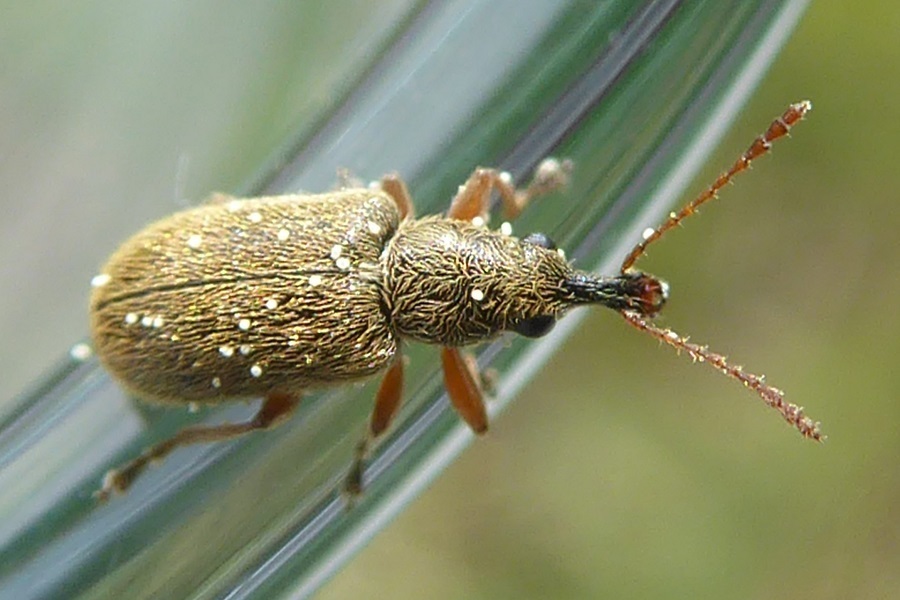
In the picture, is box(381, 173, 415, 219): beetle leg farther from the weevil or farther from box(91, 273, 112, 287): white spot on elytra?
box(91, 273, 112, 287): white spot on elytra

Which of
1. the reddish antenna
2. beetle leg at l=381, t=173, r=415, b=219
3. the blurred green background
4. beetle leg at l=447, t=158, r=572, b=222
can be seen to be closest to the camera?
the reddish antenna

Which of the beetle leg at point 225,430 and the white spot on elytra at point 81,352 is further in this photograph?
the white spot on elytra at point 81,352

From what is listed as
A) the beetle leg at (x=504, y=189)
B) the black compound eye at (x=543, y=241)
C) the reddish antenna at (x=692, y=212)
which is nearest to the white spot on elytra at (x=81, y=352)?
the beetle leg at (x=504, y=189)

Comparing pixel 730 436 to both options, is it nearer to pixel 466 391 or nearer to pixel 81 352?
pixel 466 391

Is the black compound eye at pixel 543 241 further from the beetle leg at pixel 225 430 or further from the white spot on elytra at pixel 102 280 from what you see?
the white spot on elytra at pixel 102 280

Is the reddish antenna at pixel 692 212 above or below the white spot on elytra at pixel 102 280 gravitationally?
above

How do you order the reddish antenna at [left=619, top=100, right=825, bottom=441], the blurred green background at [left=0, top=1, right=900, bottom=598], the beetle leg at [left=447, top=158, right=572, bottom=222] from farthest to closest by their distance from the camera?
1. the blurred green background at [left=0, top=1, right=900, bottom=598]
2. the beetle leg at [left=447, top=158, right=572, bottom=222]
3. the reddish antenna at [left=619, top=100, right=825, bottom=441]

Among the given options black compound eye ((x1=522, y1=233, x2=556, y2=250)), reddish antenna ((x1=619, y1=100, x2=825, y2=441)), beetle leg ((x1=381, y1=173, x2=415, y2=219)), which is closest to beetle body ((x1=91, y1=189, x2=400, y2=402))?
beetle leg ((x1=381, y1=173, x2=415, y2=219))

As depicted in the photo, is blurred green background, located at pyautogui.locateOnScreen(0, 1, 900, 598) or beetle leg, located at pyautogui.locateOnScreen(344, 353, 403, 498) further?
blurred green background, located at pyautogui.locateOnScreen(0, 1, 900, 598)
